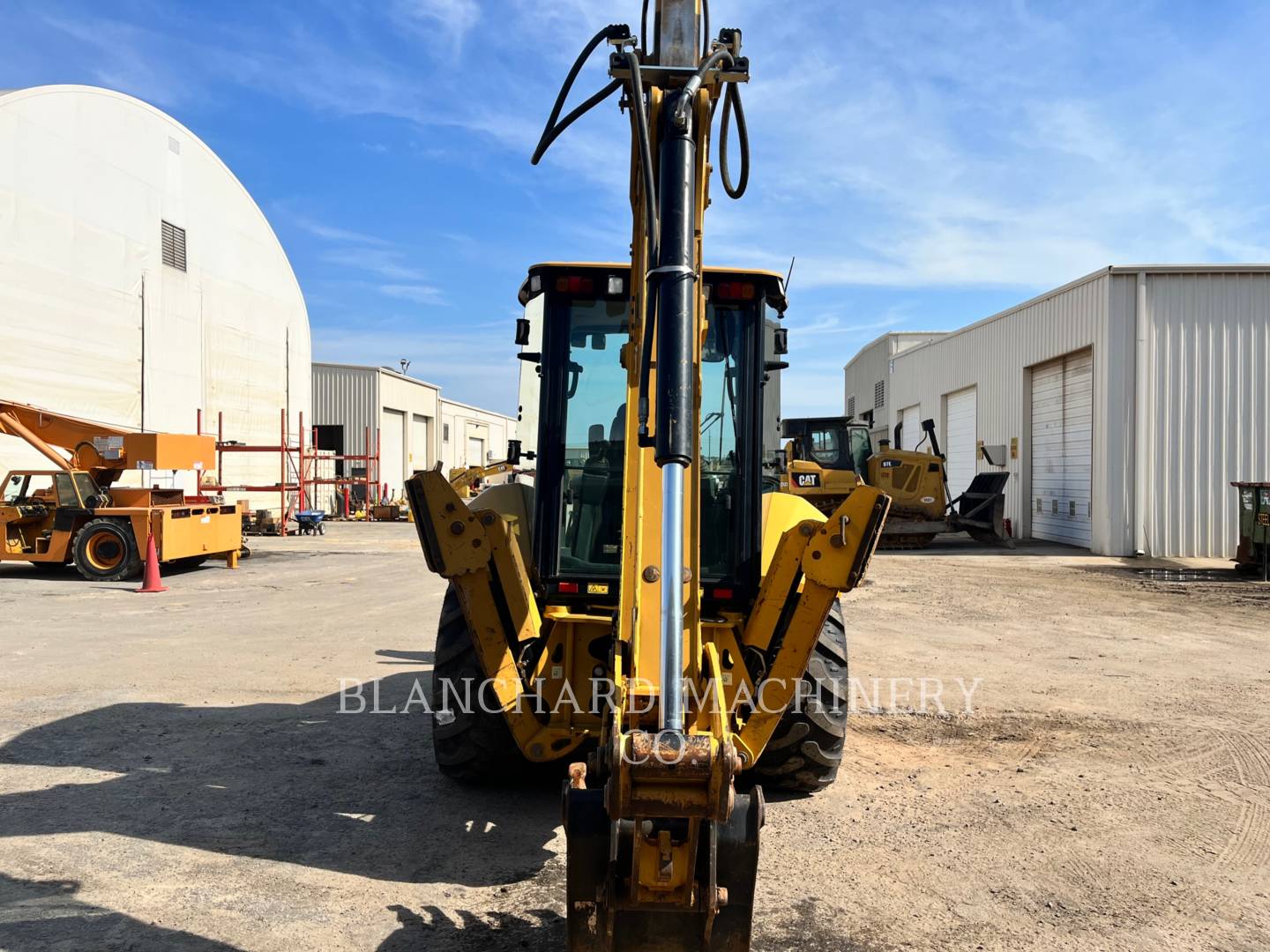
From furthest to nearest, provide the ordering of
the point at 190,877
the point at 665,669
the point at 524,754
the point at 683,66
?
the point at 524,754, the point at 190,877, the point at 683,66, the point at 665,669

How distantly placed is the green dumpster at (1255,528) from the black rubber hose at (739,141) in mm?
14023

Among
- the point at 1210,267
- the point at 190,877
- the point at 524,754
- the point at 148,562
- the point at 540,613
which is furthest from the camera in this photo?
the point at 1210,267

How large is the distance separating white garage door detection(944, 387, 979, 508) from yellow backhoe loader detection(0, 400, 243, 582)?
19602 millimetres

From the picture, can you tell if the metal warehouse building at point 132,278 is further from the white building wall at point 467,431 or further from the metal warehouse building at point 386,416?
the white building wall at point 467,431

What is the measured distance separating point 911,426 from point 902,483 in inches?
524

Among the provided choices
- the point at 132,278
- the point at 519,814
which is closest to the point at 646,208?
the point at 519,814

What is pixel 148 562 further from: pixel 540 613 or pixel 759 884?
pixel 759 884

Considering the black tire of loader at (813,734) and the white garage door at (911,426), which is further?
the white garage door at (911,426)

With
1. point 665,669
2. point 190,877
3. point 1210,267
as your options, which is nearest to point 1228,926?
point 665,669

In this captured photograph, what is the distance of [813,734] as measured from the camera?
4.74m

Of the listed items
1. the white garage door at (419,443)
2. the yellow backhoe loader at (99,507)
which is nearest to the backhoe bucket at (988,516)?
the yellow backhoe loader at (99,507)

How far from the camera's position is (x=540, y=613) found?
449cm

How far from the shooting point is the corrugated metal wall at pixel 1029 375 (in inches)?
720

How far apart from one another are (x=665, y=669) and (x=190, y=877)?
235 cm
